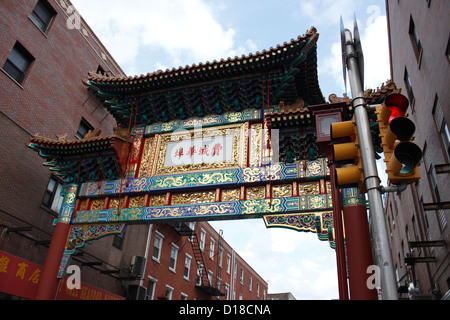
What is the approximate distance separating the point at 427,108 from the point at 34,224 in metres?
15.7

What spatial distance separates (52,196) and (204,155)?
28.0 feet

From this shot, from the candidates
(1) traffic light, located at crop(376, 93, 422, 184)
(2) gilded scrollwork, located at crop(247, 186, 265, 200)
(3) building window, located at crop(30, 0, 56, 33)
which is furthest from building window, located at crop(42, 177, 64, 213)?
(1) traffic light, located at crop(376, 93, 422, 184)

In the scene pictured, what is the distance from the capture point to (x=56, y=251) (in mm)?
10844

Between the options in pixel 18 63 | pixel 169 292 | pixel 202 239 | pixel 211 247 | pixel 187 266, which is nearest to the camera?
pixel 18 63

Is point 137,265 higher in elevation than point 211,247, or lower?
lower

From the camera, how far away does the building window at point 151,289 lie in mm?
21469

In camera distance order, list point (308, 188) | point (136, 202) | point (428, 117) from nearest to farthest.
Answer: point (308, 188) → point (136, 202) → point (428, 117)

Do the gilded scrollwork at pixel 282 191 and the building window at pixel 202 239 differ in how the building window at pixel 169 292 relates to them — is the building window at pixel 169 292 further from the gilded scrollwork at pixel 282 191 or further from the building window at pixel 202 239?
the gilded scrollwork at pixel 282 191

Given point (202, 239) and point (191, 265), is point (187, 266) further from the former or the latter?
point (202, 239)

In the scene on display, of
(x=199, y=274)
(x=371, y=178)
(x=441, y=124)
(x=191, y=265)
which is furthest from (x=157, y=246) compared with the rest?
(x=371, y=178)

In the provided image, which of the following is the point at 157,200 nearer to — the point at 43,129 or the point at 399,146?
the point at 43,129

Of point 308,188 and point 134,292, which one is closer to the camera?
point 308,188

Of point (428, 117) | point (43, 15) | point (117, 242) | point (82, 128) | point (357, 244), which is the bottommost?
point (357, 244)
